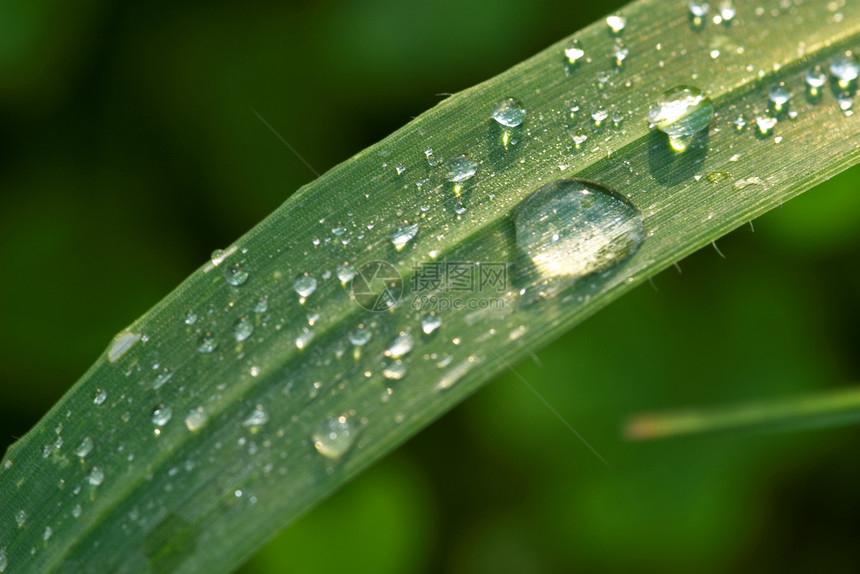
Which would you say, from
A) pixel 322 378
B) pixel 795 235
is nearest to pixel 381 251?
pixel 322 378

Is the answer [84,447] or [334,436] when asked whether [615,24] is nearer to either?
[334,436]

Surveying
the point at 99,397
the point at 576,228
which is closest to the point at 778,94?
the point at 576,228

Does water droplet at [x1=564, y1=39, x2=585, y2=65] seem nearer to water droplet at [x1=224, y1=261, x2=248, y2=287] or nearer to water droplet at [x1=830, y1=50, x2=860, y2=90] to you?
water droplet at [x1=830, y1=50, x2=860, y2=90]

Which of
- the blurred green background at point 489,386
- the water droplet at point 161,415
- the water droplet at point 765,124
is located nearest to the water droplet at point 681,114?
the water droplet at point 765,124

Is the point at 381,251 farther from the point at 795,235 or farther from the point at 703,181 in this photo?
the point at 795,235

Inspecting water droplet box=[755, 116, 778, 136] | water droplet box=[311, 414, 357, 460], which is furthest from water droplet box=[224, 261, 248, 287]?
water droplet box=[755, 116, 778, 136]
